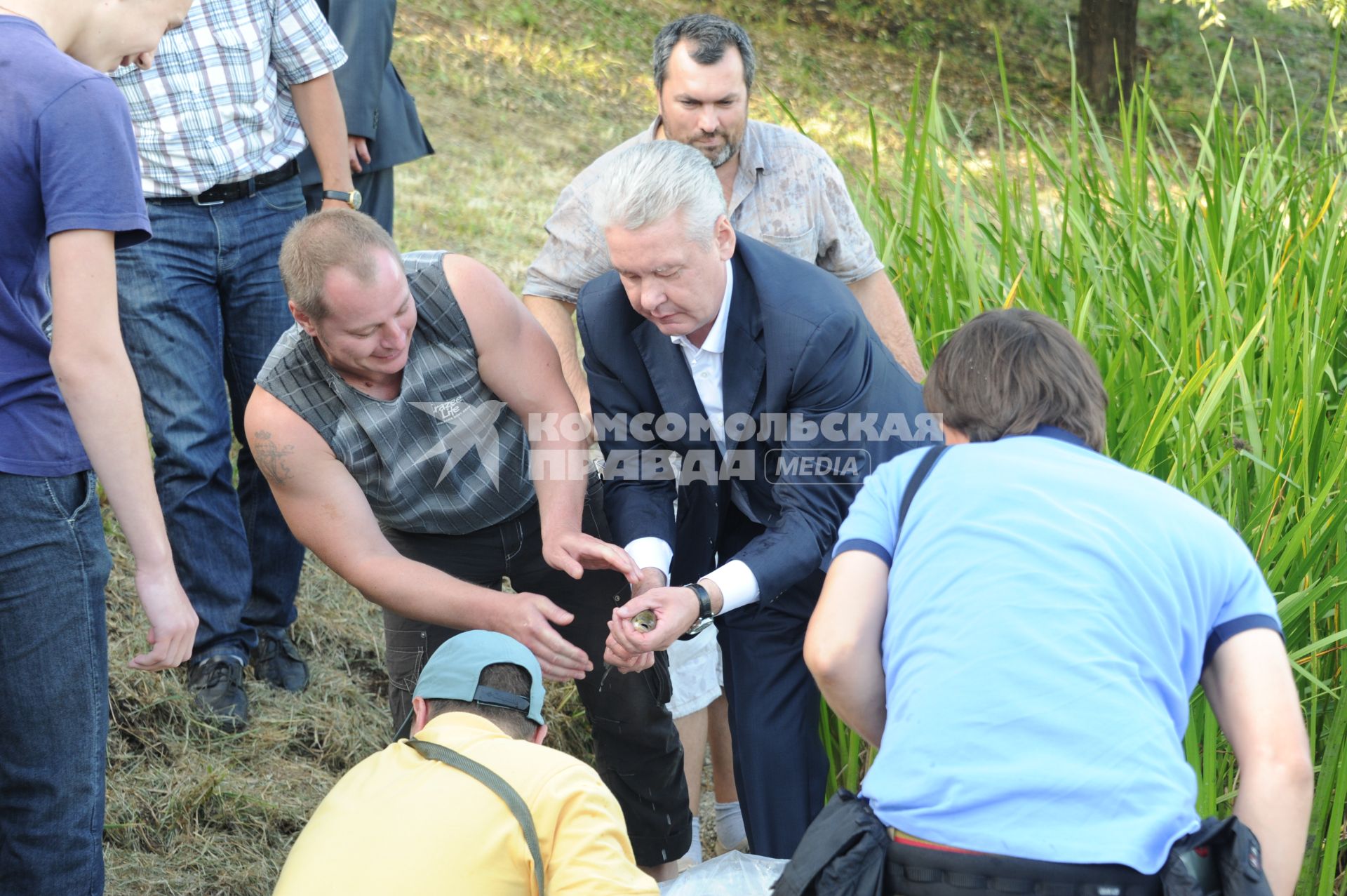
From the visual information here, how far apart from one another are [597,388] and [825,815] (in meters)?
1.20

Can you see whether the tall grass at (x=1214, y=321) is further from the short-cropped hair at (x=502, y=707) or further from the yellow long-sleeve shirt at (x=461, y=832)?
the short-cropped hair at (x=502, y=707)

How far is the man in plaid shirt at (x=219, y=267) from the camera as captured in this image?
3.12 meters

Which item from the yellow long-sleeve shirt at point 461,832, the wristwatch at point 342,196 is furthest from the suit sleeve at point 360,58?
the yellow long-sleeve shirt at point 461,832

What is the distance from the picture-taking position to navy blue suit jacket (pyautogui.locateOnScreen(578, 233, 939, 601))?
2.47 m

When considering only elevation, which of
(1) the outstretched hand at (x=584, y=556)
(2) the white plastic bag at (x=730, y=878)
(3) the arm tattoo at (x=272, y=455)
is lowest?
(2) the white plastic bag at (x=730, y=878)

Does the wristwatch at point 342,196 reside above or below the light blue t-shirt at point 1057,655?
above

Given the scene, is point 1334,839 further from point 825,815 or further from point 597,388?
point 597,388

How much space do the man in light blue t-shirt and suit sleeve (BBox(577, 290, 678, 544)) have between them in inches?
40.2

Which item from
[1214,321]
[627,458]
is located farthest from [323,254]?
[1214,321]

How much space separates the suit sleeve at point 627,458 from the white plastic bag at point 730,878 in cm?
64

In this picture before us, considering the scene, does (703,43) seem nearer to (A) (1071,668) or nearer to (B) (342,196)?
(B) (342,196)

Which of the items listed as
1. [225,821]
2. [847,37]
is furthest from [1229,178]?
[847,37]

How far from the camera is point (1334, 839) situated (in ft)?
7.21

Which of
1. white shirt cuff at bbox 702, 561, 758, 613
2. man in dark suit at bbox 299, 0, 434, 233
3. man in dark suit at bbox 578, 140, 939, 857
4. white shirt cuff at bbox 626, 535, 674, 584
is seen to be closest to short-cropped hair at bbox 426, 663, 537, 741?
man in dark suit at bbox 578, 140, 939, 857
